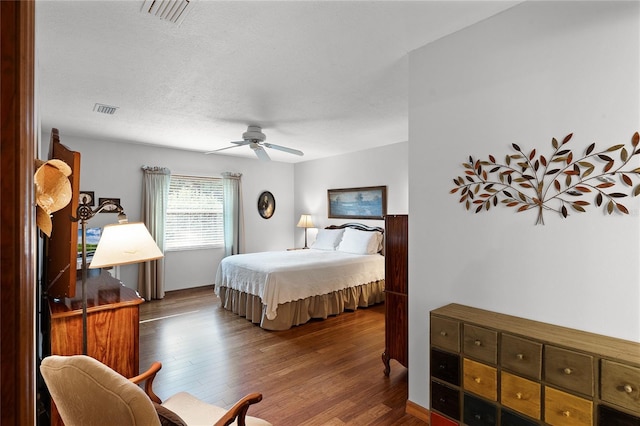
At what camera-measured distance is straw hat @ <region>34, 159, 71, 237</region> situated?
105cm

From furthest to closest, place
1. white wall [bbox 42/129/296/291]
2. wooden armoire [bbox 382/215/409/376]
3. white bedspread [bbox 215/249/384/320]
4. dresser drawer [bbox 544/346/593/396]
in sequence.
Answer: white wall [bbox 42/129/296/291], white bedspread [bbox 215/249/384/320], wooden armoire [bbox 382/215/409/376], dresser drawer [bbox 544/346/593/396]

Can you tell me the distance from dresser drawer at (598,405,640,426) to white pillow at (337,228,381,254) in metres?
3.99

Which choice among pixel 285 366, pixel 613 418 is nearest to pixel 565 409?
pixel 613 418

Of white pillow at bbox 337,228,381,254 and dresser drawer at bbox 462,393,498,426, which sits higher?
white pillow at bbox 337,228,381,254

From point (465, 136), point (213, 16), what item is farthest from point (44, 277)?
point (465, 136)

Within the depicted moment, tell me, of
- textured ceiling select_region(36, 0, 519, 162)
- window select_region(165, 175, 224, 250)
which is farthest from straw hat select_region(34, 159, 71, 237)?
window select_region(165, 175, 224, 250)

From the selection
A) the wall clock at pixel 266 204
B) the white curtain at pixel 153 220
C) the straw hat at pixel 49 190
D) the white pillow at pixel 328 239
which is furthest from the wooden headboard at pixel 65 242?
the wall clock at pixel 266 204

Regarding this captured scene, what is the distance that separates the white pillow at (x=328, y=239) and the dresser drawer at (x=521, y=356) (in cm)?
434

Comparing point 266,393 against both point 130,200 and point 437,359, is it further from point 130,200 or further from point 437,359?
point 130,200

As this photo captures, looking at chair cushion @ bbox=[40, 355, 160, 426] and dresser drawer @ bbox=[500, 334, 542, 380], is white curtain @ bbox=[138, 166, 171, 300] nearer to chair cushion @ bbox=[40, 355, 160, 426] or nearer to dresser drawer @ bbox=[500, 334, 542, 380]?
chair cushion @ bbox=[40, 355, 160, 426]

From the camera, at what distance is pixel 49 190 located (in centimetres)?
109

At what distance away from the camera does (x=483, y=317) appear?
188 cm

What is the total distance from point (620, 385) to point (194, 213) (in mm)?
6010

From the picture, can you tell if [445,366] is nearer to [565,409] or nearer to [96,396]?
[565,409]
